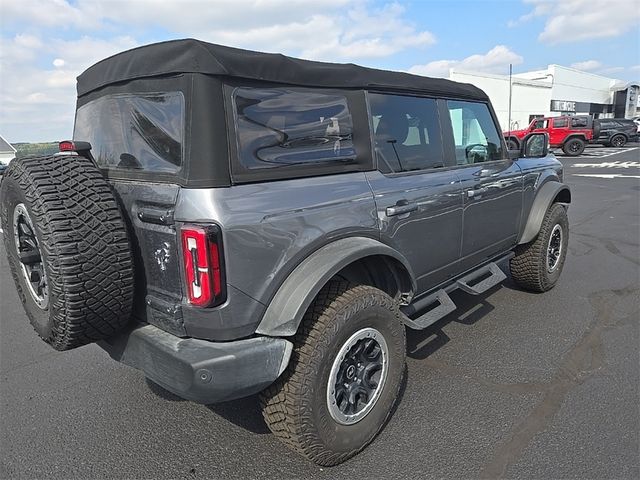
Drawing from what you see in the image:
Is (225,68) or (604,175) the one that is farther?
(604,175)

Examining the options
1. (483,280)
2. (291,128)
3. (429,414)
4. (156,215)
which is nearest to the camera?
(156,215)

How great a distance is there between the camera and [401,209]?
2.64 m

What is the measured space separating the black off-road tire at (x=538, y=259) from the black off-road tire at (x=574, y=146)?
76.8 ft

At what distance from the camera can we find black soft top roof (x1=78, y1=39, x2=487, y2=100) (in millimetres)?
1897

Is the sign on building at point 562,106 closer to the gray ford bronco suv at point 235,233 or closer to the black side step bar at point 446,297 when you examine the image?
the black side step bar at point 446,297

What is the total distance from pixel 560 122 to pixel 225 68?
1060 inches

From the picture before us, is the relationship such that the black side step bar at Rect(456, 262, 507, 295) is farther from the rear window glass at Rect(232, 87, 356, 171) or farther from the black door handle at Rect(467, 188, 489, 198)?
the rear window glass at Rect(232, 87, 356, 171)

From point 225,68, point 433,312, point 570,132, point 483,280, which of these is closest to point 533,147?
point 483,280

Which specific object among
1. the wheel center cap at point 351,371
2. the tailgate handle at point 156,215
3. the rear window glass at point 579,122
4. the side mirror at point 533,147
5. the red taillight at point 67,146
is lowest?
the wheel center cap at point 351,371

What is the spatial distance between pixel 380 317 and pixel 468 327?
176 cm

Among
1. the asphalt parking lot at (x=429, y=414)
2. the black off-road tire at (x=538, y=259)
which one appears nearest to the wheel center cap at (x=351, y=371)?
the asphalt parking lot at (x=429, y=414)

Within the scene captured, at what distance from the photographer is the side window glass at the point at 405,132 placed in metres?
2.70

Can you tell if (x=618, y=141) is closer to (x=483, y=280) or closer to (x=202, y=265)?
(x=483, y=280)

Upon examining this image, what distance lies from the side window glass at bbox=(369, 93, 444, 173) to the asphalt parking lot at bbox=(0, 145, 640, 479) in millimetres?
1462
